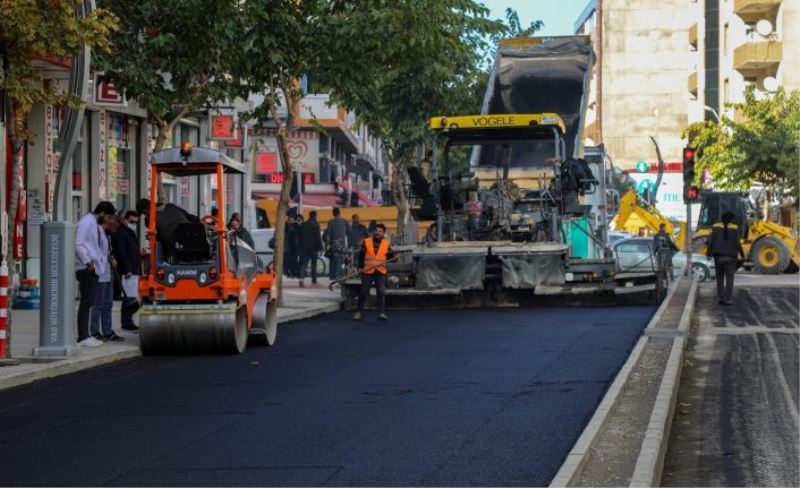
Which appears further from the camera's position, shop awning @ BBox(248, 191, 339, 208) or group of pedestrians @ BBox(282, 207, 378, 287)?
shop awning @ BBox(248, 191, 339, 208)

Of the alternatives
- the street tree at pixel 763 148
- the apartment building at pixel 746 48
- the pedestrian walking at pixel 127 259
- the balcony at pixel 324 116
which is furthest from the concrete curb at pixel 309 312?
the apartment building at pixel 746 48

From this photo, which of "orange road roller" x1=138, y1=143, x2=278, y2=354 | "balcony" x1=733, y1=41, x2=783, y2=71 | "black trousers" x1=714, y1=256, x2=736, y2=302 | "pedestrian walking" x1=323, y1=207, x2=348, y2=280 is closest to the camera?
"orange road roller" x1=138, y1=143, x2=278, y2=354

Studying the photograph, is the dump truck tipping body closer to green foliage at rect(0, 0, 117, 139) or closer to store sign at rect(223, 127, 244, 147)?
store sign at rect(223, 127, 244, 147)

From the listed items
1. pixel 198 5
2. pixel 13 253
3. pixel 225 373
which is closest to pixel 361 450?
pixel 225 373

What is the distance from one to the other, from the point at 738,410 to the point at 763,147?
43551 mm

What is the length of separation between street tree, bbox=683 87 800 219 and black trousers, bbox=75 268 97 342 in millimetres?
39501

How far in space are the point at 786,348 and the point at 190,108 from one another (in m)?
10.1

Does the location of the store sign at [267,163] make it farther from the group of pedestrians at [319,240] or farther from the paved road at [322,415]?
the paved road at [322,415]

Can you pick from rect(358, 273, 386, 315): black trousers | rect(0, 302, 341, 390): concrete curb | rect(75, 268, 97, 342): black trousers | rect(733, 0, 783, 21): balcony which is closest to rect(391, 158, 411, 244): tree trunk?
rect(358, 273, 386, 315): black trousers

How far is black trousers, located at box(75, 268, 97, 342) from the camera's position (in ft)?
56.2

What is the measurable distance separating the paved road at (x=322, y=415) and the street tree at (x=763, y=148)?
1463 inches

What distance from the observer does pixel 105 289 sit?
17734 mm

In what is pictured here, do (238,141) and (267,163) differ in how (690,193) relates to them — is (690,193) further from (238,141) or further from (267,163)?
(267,163)

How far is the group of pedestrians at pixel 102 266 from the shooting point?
1722 cm
